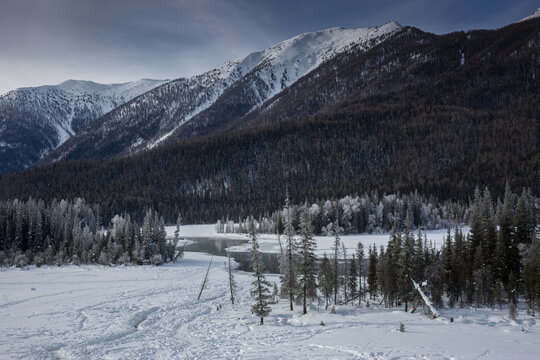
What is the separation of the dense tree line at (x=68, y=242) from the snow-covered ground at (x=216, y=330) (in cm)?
2567

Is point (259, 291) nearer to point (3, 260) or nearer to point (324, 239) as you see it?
point (3, 260)

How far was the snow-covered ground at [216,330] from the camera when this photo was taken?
2202 cm

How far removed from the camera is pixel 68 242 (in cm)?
8050

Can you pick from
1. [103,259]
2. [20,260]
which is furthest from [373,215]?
[20,260]

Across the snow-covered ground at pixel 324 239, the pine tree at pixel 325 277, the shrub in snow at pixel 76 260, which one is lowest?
the snow-covered ground at pixel 324 239

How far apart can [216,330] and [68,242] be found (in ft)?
218

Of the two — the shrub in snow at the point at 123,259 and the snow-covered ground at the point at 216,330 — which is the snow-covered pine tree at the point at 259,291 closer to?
the snow-covered ground at the point at 216,330

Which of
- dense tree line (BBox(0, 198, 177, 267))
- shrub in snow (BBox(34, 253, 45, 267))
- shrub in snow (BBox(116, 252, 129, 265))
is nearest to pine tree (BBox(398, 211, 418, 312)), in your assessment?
dense tree line (BBox(0, 198, 177, 267))

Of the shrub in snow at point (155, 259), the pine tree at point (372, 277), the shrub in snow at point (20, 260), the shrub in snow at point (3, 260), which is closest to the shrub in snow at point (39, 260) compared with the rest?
the shrub in snow at point (20, 260)

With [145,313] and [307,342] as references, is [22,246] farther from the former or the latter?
[307,342]

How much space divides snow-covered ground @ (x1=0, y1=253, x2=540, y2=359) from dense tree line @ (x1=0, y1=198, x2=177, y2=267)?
84.2 feet

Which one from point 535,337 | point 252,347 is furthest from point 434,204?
point 252,347

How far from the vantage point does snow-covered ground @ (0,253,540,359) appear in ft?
72.2

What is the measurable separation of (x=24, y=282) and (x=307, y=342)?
4777 centimetres
